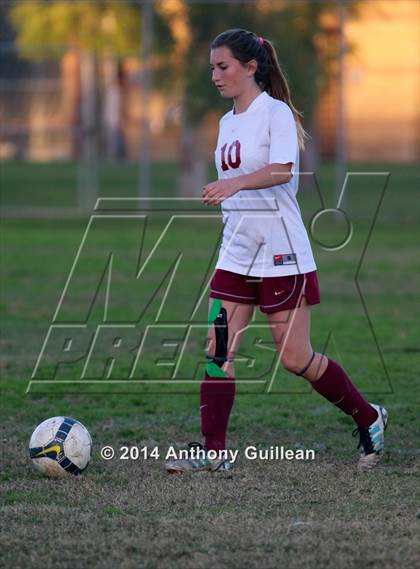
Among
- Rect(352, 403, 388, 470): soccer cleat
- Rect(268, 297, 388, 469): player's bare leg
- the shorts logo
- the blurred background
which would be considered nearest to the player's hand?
the shorts logo

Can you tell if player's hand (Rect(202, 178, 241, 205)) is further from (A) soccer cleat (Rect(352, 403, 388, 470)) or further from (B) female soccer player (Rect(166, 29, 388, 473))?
(A) soccer cleat (Rect(352, 403, 388, 470))

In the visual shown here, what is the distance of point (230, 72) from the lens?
210 inches

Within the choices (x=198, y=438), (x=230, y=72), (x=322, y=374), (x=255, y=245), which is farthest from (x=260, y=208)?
(x=198, y=438)

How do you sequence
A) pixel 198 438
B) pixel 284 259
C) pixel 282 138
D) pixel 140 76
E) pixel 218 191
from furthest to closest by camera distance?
pixel 140 76 < pixel 198 438 < pixel 284 259 < pixel 282 138 < pixel 218 191

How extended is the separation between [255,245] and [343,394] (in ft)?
2.78

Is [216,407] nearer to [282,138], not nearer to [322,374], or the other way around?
[322,374]

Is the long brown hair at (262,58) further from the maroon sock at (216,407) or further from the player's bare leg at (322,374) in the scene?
the maroon sock at (216,407)

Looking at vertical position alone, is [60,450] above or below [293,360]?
below

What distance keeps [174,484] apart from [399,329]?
4792 mm

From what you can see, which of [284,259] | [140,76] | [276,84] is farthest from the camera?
[140,76]

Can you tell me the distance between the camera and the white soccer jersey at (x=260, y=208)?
5285 millimetres

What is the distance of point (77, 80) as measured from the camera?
29.9 metres

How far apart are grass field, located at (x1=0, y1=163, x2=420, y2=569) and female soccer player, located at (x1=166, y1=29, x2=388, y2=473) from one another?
380mm

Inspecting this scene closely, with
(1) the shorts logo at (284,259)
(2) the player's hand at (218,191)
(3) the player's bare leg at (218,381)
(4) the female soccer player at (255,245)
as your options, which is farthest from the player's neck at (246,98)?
(3) the player's bare leg at (218,381)
